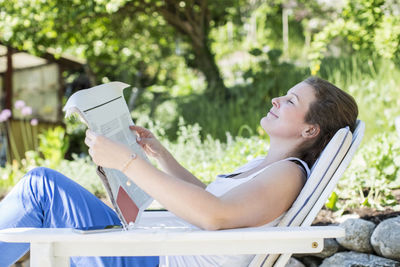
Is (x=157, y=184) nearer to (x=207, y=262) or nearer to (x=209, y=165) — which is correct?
(x=207, y=262)

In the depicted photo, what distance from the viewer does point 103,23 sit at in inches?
306

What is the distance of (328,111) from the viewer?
2004mm

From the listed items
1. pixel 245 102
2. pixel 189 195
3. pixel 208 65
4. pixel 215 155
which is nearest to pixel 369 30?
pixel 245 102

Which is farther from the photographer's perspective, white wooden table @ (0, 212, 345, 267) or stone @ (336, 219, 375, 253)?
stone @ (336, 219, 375, 253)

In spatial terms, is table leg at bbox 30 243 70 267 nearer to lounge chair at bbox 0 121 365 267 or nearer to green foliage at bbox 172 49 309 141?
lounge chair at bbox 0 121 365 267

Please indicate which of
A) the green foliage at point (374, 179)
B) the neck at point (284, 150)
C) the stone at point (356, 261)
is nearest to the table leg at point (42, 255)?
the neck at point (284, 150)

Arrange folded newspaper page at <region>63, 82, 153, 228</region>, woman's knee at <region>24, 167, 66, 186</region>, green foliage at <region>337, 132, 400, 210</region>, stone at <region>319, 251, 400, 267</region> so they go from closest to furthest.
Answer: folded newspaper page at <region>63, 82, 153, 228</region>
woman's knee at <region>24, 167, 66, 186</region>
stone at <region>319, 251, 400, 267</region>
green foliage at <region>337, 132, 400, 210</region>

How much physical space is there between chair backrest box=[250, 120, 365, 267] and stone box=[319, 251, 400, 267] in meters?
1.12

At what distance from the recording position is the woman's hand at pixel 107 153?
1.59 m

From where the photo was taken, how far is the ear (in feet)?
6.58

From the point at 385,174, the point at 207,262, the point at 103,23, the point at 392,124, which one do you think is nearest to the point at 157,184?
the point at 207,262

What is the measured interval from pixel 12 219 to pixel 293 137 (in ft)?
3.40

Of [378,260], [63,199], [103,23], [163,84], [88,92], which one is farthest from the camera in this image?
[163,84]

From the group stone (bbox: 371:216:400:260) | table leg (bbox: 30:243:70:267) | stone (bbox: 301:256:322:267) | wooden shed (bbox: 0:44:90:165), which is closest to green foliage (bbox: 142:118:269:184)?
stone (bbox: 301:256:322:267)
